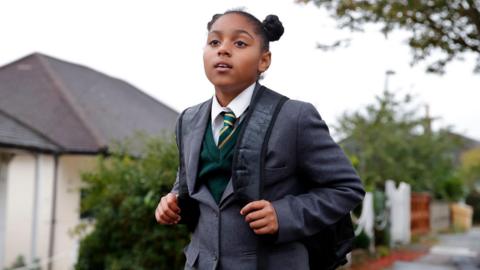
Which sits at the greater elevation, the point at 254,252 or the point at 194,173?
the point at 194,173

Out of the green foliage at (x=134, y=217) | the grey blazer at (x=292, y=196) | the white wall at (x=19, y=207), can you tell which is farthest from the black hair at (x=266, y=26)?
the white wall at (x=19, y=207)

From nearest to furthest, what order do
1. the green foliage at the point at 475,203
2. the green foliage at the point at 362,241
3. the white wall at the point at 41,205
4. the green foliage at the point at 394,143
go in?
the green foliage at the point at 362,241 → the white wall at the point at 41,205 → the green foliage at the point at 394,143 → the green foliage at the point at 475,203

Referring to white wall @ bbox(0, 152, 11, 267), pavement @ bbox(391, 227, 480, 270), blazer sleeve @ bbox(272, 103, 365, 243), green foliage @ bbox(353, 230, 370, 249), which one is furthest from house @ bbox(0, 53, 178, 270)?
blazer sleeve @ bbox(272, 103, 365, 243)

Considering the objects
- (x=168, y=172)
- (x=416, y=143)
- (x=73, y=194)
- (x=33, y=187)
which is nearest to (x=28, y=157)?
(x=33, y=187)

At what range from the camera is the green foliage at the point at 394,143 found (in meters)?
14.6

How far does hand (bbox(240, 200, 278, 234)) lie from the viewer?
1.58 meters

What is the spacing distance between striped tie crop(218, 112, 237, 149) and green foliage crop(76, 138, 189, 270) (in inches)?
136

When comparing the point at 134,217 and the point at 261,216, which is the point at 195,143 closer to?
the point at 261,216

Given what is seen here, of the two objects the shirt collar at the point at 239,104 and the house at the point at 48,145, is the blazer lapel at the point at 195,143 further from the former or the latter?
the house at the point at 48,145

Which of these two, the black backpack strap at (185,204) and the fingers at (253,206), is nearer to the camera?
the fingers at (253,206)

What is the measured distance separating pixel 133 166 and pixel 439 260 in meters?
7.01

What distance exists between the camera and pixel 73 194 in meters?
11.5

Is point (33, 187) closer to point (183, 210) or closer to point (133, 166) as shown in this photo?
point (133, 166)

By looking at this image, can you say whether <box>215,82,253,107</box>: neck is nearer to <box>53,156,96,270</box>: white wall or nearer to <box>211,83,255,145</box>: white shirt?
<box>211,83,255,145</box>: white shirt
